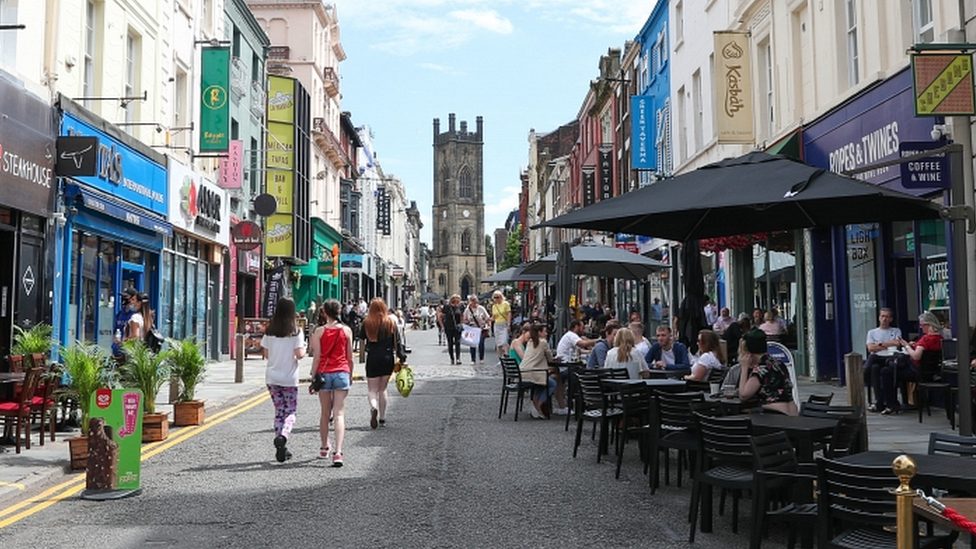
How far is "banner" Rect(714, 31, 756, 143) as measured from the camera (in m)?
20.3

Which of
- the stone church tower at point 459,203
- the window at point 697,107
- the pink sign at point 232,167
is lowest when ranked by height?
the pink sign at point 232,167

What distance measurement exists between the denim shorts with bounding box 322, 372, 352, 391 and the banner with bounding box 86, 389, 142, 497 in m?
2.04

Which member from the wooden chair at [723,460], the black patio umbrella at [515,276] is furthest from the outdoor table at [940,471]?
the black patio umbrella at [515,276]

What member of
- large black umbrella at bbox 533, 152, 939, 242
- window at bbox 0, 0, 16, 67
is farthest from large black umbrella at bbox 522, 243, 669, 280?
window at bbox 0, 0, 16, 67

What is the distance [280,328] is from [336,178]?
4300cm

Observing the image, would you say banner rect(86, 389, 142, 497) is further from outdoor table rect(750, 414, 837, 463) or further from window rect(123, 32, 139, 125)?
window rect(123, 32, 139, 125)

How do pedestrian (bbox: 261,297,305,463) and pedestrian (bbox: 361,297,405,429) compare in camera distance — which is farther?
pedestrian (bbox: 361,297,405,429)

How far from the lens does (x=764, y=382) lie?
7.81m

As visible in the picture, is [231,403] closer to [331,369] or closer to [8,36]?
[331,369]

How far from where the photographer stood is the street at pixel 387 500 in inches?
248

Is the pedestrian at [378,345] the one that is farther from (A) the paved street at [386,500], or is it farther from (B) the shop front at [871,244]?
(B) the shop front at [871,244]

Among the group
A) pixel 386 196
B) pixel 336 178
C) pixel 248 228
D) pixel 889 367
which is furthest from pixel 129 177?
pixel 386 196

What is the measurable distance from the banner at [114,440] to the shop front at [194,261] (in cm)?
1319

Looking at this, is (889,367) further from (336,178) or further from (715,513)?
(336,178)
